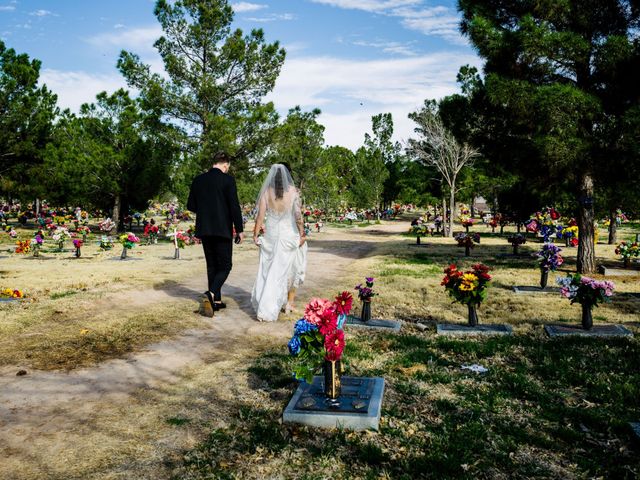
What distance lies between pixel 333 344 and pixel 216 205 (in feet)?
13.6

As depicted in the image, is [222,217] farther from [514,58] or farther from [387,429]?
[514,58]

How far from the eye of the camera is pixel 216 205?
7.51 metres

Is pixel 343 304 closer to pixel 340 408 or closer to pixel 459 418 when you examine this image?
pixel 340 408

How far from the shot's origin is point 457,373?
16.9ft

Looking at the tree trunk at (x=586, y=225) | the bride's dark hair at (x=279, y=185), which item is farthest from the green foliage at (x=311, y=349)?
the tree trunk at (x=586, y=225)

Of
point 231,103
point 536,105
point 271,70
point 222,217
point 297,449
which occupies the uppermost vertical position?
point 271,70

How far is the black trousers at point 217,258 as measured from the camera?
25.0 ft

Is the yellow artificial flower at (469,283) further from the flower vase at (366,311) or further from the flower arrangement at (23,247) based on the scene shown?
the flower arrangement at (23,247)

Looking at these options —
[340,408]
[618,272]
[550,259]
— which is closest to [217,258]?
[340,408]

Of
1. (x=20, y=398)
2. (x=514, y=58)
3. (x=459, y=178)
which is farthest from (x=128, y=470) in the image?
(x=459, y=178)

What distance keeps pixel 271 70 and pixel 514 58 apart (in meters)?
14.8

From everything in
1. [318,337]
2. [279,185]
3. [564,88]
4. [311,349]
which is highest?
[564,88]

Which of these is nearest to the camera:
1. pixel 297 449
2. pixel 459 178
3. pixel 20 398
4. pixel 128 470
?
pixel 128 470

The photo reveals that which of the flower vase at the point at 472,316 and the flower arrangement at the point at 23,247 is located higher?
the flower arrangement at the point at 23,247
